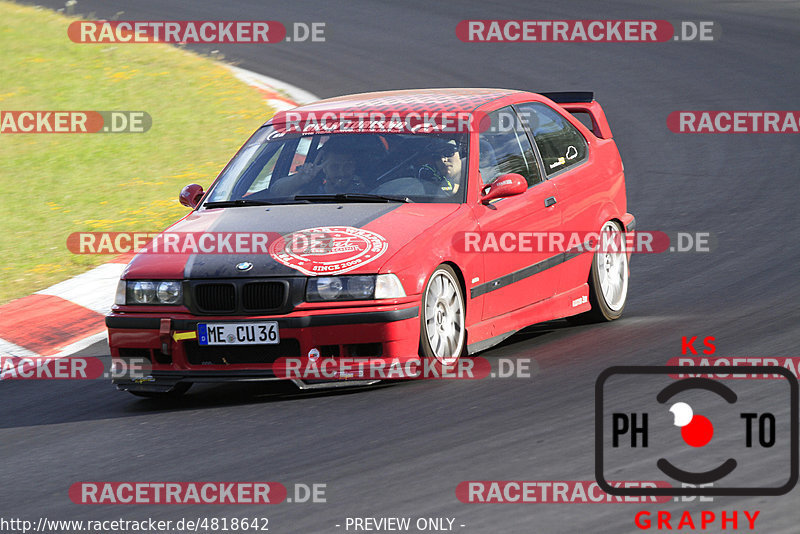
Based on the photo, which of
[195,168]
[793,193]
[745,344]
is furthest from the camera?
[195,168]

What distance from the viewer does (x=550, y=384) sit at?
707 cm

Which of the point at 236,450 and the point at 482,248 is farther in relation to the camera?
the point at 482,248

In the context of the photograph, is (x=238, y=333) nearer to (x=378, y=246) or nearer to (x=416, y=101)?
(x=378, y=246)

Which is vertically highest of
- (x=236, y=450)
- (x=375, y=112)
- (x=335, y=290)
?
(x=375, y=112)

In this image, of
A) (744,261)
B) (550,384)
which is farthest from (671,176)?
(550,384)

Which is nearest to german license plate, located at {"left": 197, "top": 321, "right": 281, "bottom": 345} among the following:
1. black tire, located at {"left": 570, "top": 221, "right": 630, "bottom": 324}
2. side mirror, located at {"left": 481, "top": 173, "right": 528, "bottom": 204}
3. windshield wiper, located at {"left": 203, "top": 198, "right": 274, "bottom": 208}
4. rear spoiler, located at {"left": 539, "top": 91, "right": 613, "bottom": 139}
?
windshield wiper, located at {"left": 203, "top": 198, "right": 274, "bottom": 208}

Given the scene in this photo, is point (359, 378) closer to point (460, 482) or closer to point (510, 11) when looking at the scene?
point (460, 482)

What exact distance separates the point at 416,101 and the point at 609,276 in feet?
5.80

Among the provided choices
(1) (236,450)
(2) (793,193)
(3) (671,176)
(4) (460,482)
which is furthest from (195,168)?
(4) (460,482)

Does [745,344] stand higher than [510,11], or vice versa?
[510,11]

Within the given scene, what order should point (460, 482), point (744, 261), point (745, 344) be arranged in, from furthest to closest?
point (744, 261), point (745, 344), point (460, 482)

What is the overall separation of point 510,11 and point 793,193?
1081 cm

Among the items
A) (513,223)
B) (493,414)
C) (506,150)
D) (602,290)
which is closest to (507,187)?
(513,223)

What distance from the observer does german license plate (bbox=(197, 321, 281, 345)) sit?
7051mm
